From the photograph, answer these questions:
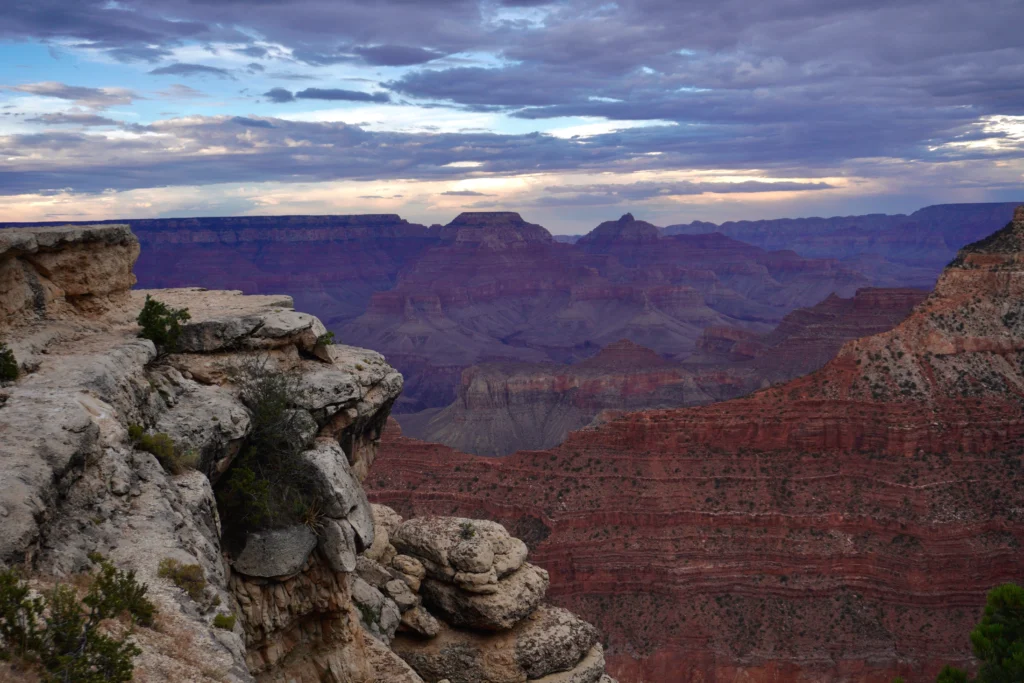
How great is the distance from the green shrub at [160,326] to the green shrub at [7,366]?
3372 mm

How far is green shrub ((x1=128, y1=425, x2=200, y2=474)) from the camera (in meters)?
14.1

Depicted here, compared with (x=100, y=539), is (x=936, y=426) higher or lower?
lower

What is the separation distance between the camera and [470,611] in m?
21.7

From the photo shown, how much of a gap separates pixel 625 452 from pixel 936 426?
2032cm

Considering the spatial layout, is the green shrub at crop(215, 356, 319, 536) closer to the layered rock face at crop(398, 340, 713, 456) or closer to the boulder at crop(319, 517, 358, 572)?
the boulder at crop(319, 517, 358, 572)

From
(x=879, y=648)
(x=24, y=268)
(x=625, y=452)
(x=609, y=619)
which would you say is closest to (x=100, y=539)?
(x=24, y=268)

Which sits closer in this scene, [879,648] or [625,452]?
[879,648]

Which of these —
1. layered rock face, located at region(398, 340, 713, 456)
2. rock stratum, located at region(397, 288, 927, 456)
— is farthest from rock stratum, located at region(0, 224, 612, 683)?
layered rock face, located at region(398, 340, 713, 456)

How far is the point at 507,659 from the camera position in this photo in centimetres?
2122

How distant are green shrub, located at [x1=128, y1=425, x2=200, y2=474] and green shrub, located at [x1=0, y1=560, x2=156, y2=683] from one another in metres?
4.35

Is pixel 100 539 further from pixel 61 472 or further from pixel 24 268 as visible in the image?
pixel 24 268

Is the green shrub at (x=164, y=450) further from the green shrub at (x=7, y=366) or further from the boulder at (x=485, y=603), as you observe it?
the boulder at (x=485, y=603)

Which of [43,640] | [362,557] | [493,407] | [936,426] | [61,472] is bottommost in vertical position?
[493,407]

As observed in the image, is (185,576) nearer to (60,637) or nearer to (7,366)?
(60,637)
